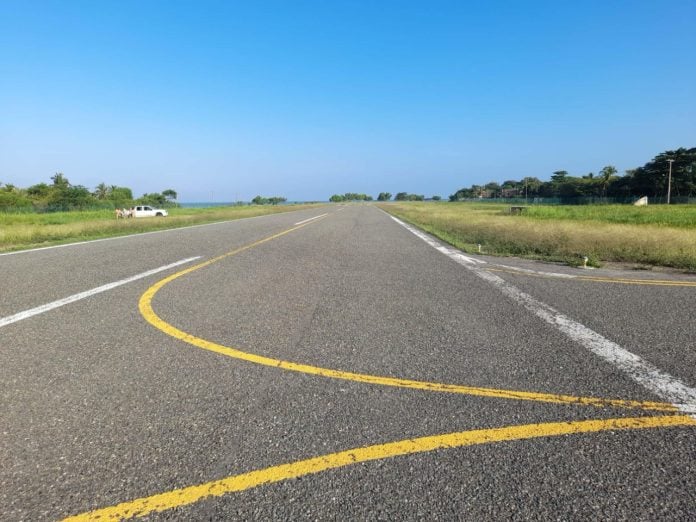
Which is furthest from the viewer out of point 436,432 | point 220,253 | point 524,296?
point 220,253

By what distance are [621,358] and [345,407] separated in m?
2.59

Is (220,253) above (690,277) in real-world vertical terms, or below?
above

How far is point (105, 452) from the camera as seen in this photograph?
2076mm

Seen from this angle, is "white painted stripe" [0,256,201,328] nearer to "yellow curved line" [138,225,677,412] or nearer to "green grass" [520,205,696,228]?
"yellow curved line" [138,225,677,412]

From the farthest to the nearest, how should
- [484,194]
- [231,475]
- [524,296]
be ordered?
[484,194] → [524,296] → [231,475]

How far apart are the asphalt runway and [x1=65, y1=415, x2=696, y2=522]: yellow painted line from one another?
0.4 inches

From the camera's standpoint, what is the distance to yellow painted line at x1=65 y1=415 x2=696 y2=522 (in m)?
1.71

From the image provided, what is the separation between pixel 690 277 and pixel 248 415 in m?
8.68

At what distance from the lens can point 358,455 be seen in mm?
2037

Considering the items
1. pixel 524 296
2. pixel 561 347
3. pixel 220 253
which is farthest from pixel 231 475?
pixel 220 253

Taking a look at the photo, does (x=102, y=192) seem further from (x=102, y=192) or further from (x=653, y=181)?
(x=653, y=181)

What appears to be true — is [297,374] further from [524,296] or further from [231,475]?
[524,296]

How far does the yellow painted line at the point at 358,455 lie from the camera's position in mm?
1714

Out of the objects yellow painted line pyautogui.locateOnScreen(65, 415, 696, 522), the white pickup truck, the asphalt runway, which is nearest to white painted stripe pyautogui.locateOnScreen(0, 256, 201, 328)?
the asphalt runway
